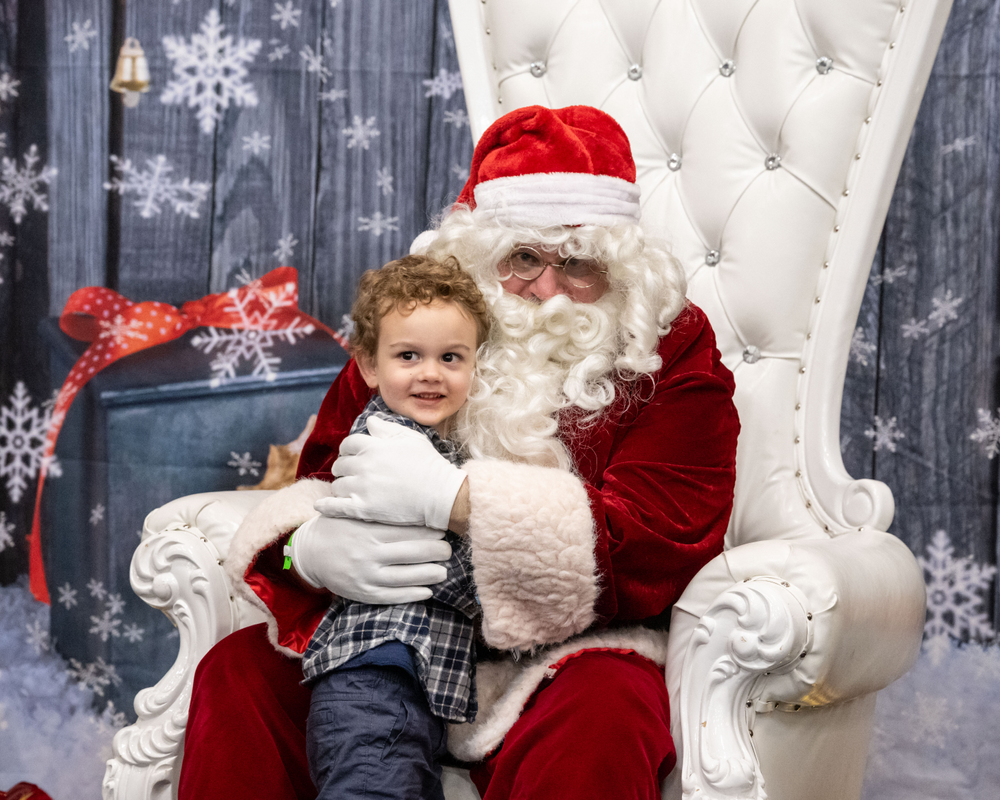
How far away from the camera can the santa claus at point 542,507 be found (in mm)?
1041

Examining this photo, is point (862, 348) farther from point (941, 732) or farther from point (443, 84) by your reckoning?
point (443, 84)

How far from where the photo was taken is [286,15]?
2117mm

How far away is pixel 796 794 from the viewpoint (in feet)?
3.48

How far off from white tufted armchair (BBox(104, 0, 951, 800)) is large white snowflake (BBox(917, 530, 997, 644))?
2.03ft

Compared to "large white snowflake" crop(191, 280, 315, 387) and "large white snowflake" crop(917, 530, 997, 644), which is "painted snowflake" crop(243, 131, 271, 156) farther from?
"large white snowflake" crop(917, 530, 997, 644)

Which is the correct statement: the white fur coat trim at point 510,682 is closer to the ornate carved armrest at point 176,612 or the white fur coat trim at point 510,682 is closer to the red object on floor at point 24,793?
the ornate carved armrest at point 176,612

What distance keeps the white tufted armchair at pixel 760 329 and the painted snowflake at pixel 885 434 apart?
1.63ft

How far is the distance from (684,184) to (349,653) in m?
1.02

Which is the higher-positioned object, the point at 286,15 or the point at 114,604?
the point at 286,15

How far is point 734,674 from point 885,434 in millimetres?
1108

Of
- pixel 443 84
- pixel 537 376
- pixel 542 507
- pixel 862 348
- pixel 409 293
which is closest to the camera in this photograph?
pixel 542 507

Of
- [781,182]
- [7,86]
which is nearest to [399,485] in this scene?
[781,182]

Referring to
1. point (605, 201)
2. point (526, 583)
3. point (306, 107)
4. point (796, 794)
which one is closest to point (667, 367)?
point (605, 201)

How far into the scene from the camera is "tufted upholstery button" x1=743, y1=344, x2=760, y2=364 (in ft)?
5.08
